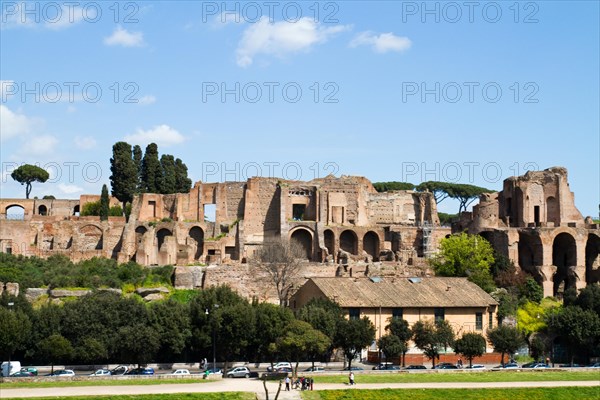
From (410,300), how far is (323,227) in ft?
67.2

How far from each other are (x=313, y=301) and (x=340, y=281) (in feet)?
15.9

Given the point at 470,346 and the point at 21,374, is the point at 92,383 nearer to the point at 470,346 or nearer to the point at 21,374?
the point at 21,374

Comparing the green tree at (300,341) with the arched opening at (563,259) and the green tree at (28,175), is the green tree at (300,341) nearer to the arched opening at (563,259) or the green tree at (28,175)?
the arched opening at (563,259)

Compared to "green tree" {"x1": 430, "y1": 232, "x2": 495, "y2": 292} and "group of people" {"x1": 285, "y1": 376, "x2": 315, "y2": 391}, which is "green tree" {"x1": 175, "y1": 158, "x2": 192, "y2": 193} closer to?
"green tree" {"x1": 430, "y1": 232, "x2": 495, "y2": 292}

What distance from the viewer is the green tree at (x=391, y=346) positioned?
164ft

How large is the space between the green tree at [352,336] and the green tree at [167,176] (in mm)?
33924

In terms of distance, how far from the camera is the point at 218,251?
7112 centimetres

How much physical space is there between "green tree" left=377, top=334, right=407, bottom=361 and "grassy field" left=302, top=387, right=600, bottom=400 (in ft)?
27.5

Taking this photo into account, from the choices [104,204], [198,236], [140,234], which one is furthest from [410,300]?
[104,204]

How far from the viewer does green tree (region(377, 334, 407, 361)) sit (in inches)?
1968

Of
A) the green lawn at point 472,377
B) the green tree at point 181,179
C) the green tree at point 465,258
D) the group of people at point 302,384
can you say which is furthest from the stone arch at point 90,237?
the group of people at point 302,384

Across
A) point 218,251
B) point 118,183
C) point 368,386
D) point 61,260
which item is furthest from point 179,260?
point 368,386

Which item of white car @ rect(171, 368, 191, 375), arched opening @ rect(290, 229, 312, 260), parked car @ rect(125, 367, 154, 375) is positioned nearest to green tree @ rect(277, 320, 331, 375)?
white car @ rect(171, 368, 191, 375)

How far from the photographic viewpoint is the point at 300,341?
45750 millimetres
